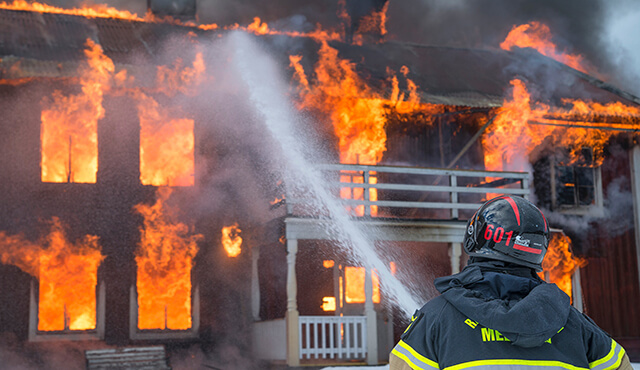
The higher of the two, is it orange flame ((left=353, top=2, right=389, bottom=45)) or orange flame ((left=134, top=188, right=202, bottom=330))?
orange flame ((left=353, top=2, right=389, bottom=45))

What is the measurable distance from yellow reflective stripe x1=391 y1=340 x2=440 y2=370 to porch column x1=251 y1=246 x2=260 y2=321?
12702 mm

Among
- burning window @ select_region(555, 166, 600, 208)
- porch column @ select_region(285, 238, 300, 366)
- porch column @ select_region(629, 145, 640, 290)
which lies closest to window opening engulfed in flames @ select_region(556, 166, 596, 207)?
burning window @ select_region(555, 166, 600, 208)

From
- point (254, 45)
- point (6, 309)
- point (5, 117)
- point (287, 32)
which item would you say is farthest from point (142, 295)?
point (287, 32)

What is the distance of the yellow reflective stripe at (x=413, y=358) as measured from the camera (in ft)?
7.57

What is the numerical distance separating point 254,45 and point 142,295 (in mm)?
5635

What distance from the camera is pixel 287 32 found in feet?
56.9

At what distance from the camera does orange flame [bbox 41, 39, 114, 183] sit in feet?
45.7

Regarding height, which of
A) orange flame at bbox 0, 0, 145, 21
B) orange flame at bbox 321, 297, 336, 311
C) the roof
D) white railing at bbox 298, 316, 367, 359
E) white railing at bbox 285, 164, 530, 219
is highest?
orange flame at bbox 0, 0, 145, 21

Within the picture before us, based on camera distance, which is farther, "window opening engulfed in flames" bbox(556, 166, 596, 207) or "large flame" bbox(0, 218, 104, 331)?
"window opening engulfed in flames" bbox(556, 166, 596, 207)

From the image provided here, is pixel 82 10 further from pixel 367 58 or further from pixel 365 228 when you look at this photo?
pixel 365 228

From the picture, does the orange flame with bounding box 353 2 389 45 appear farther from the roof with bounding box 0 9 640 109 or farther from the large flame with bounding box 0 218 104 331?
the large flame with bounding box 0 218 104 331

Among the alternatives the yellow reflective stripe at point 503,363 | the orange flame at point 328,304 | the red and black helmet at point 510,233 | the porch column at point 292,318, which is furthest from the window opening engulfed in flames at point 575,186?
the yellow reflective stripe at point 503,363

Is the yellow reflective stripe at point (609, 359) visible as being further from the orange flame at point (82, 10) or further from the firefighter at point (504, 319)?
the orange flame at point (82, 10)

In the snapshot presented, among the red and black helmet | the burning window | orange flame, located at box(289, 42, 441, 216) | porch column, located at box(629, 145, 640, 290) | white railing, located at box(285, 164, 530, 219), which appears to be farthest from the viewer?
porch column, located at box(629, 145, 640, 290)
